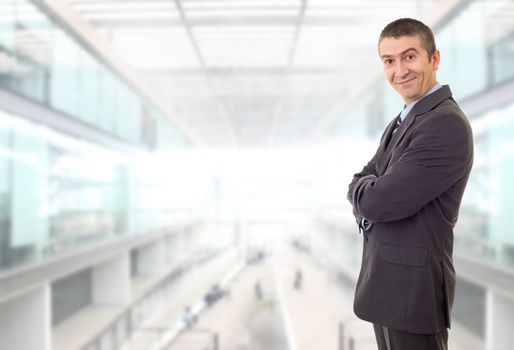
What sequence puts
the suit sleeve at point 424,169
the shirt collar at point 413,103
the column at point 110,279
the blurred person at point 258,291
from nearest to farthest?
the suit sleeve at point 424,169 → the shirt collar at point 413,103 → the column at point 110,279 → the blurred person at point 258,291

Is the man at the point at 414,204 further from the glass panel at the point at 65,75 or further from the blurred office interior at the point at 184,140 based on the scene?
the glass panel at the point at 65,75

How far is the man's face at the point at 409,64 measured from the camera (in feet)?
2.74

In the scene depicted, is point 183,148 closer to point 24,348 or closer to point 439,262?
point 24,348

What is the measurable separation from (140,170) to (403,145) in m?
6.94

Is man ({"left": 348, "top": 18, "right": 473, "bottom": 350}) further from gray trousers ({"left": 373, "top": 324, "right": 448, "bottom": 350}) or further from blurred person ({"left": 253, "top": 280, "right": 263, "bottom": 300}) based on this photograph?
blurred person ({"left": 253, "top": 280, "right": 263, "bottom": 300})

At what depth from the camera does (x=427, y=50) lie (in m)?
0.84

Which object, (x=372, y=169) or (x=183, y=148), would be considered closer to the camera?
(x=372, y=169)

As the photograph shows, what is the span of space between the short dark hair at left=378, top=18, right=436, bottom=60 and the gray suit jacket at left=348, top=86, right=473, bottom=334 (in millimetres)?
81

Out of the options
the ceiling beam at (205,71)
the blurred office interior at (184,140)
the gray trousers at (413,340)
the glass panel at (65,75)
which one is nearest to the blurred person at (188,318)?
the blurred office interior at (184,140)

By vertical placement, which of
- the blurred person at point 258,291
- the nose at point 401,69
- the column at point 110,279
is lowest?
the blurred person at point 258,291

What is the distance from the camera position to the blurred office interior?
3357 millimetres

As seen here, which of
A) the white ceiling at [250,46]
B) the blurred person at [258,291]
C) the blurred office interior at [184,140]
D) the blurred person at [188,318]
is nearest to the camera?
the blurred office interior at [184,140]

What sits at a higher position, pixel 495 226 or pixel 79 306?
pixel 495 226

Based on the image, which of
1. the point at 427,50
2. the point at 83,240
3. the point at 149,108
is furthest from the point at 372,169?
the point at 149,108
